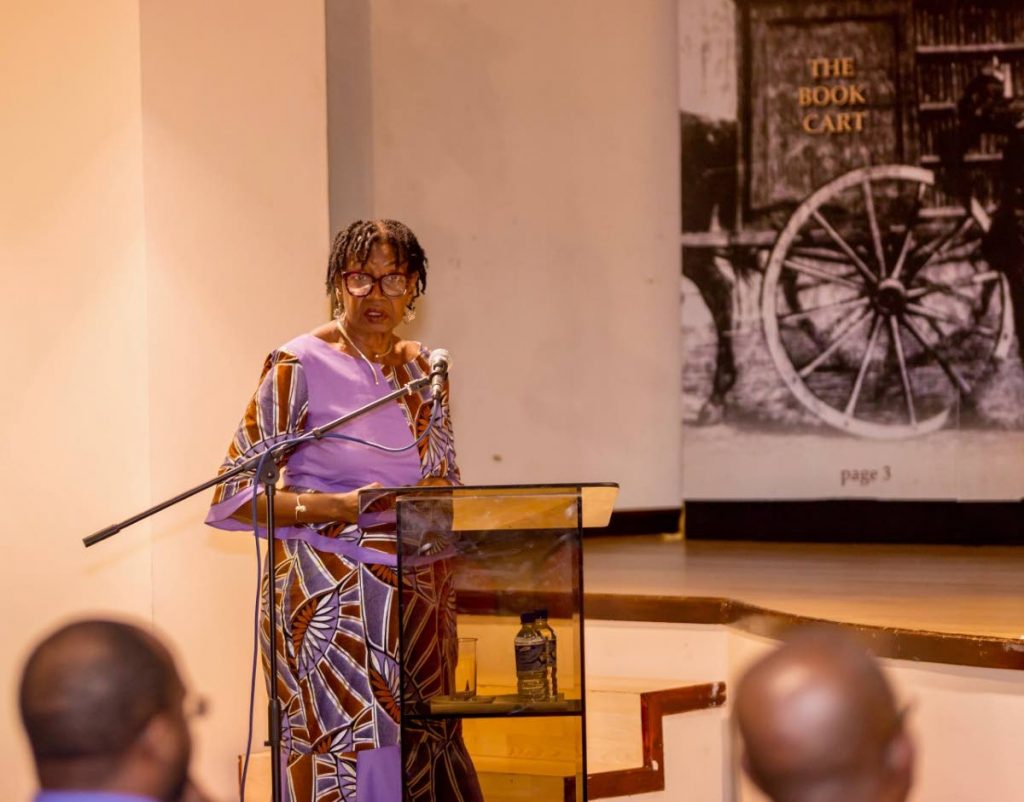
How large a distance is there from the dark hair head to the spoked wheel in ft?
16.1

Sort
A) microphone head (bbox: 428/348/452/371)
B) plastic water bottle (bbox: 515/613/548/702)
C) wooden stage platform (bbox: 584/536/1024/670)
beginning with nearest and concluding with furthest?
1. plastic water bottle (bbox: 515/613/548/702)
2. microphone head (bbox: 428/348/452/371)
3. wooden stage platform (bbox: 584/536/1024/670)

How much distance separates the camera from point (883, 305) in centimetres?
591

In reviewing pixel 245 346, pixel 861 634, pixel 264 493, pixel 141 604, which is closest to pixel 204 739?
pixel 141 604

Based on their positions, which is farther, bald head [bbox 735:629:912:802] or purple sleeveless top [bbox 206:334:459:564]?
purple sleeveless top [bbox 206:334:459:564]

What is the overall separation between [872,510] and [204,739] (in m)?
3.02

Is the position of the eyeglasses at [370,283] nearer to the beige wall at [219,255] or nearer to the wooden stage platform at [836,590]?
the beige wall at [219,255]

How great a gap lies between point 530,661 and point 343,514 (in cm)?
54

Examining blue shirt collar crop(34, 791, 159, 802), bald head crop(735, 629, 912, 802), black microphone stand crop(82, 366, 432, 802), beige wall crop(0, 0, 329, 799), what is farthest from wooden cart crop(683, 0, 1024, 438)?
blue shirt collar crop(34, 791, 159, 802)

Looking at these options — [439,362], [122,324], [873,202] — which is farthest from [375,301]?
[873,202]

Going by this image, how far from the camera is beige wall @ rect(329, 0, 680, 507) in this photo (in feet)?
19.4

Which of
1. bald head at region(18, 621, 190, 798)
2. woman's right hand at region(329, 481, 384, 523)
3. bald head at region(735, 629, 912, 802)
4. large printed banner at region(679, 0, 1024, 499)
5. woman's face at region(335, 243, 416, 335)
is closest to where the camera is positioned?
bald head at region(735, 629, 912, 802)

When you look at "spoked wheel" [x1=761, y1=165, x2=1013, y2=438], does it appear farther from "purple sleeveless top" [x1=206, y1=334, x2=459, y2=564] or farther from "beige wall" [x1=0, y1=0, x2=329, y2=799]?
"purple sleeveless top" [x1=206, y1=334, x2=459, y2=564]

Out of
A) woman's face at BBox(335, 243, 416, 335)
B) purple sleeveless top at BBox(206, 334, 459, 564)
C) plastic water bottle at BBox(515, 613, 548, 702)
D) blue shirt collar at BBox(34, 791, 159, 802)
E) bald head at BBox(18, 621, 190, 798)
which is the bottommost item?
plastic water bottle at BBox(515, 613, 548, 702)

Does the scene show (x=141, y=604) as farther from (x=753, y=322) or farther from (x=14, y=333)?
(x=753, y=322)
